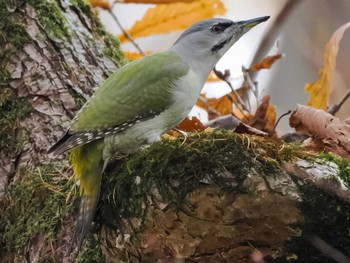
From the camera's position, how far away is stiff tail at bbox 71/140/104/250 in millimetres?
2908

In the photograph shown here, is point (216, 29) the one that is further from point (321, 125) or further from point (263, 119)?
point (321, 125)

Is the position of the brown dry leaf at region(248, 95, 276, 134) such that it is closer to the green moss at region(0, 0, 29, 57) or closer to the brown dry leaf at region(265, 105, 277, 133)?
the brown dry leaf at region(265, 105, 277, 133)

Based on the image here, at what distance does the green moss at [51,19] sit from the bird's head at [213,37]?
58 cm

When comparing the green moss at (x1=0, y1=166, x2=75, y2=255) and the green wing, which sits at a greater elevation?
the green wing

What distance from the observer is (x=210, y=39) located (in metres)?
3.78

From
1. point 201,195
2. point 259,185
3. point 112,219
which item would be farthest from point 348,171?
point 112,219

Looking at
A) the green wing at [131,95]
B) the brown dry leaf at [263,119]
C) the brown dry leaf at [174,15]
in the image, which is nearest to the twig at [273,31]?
the brown dry leaf at [174,15]

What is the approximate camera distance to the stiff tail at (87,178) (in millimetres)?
2908

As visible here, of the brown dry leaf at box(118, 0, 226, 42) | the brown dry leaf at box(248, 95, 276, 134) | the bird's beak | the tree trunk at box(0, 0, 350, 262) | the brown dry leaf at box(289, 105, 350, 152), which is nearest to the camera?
the tree trunk at box(0, 0, 350, 262)

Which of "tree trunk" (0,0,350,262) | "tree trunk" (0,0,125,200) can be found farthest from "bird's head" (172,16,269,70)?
"tree trunk" (0,0,350,262)

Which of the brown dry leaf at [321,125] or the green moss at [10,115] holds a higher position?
the green moss at [10,115]

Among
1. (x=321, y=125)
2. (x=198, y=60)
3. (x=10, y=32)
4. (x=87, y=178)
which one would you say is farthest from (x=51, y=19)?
(x=321, y=125)

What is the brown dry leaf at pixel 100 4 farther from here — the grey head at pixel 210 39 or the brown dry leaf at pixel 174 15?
the grey head at pixel 210 39

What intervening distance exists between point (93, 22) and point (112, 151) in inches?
46.5
